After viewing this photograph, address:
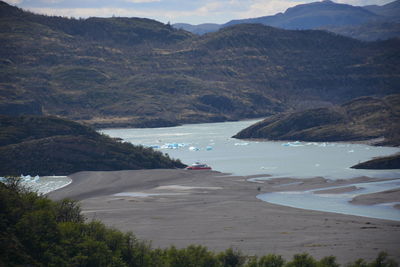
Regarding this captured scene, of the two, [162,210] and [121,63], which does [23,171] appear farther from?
[121,63]

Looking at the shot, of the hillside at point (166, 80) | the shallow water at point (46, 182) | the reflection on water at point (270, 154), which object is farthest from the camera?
the hillside at point (166, 80)

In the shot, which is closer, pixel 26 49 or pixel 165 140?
pixel 165 140

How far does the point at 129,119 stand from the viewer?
137250mm

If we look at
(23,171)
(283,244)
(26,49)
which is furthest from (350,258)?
(26,49)

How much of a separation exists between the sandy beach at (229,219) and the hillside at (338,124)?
41483 mm

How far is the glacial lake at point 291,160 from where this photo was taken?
128 feet

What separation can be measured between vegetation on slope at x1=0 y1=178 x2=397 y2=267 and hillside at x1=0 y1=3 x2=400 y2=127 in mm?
109225

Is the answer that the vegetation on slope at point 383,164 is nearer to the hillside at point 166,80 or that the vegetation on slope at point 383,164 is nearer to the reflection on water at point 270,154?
the reflection on water at point 270,154

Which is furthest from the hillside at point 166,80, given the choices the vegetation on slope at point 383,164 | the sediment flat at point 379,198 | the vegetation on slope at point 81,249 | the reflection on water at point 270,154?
the vegetation on slope at point 81,249

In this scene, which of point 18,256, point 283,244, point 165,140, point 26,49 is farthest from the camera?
point 26,49

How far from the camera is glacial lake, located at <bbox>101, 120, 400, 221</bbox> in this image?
38938mm

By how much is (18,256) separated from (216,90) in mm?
144455

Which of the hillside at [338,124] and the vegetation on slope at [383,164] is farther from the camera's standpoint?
the hillside at [338,124]

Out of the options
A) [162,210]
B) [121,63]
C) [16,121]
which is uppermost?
[121,63]
